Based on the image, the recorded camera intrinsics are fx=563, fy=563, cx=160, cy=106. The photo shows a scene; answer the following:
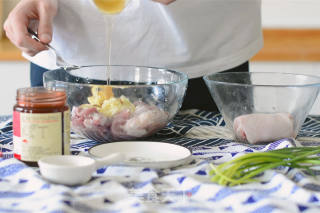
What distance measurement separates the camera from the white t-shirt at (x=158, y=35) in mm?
1317

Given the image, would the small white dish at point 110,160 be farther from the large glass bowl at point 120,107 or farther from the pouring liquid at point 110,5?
the pouring liquid at point 110,5

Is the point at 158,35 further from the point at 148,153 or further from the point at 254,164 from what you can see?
the point at 254,164

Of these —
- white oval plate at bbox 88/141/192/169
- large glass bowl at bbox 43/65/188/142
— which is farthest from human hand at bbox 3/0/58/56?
white oval plate at bbox 88/141/192/169

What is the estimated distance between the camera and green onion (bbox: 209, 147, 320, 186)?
31.6 inches

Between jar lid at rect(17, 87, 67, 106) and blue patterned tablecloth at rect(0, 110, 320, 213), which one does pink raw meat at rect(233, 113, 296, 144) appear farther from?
jar lid at rect(17, 87, 67, 106)

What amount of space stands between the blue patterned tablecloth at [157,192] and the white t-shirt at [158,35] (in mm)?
439

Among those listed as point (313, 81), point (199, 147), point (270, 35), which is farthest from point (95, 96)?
point (270, 35)

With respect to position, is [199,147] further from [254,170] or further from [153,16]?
[153,16]

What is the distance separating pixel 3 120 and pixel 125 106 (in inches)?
16.1

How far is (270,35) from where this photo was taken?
2816 millimetres

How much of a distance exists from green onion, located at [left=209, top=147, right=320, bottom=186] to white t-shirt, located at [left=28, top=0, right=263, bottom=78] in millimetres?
513

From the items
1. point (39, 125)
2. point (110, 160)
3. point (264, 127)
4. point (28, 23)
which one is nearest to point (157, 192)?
point (110, 160)

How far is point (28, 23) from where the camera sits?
121cm

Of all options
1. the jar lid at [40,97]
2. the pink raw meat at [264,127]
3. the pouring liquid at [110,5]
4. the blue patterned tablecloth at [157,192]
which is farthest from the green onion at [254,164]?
the pouring liquid at [110,5]
